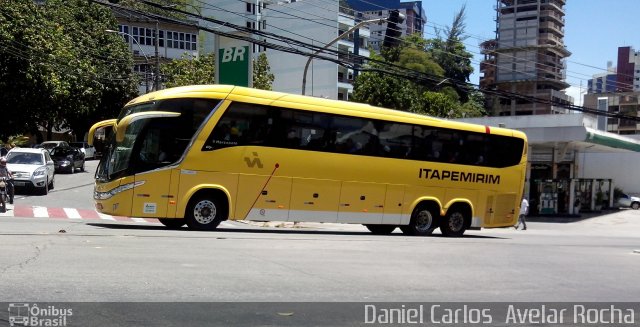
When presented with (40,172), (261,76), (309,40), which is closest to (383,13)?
(309,40)

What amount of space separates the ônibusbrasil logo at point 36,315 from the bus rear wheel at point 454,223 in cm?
1459

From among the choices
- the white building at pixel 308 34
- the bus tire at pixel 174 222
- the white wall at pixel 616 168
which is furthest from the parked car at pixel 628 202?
the bus tire at pixel 174 222

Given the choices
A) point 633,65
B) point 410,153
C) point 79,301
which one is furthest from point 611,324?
point 633,65

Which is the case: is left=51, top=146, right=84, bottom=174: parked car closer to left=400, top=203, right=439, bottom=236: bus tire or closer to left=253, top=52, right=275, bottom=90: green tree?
left=253, top=52, right=275, bottom=90: green tree

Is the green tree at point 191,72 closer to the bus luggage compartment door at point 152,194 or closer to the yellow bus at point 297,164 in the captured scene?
the yellow bus at point 297,164

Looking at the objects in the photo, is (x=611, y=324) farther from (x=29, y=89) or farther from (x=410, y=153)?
(x=29, y=89)

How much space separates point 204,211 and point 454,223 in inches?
327

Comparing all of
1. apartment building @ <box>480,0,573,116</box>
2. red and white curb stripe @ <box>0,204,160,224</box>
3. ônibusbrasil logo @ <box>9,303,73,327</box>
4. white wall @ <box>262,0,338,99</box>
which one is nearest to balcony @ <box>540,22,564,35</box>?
apartment building @ <box>480,0,573,116</box>

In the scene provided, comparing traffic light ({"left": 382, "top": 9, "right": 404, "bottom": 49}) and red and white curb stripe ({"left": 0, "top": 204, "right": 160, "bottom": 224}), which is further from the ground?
traffic light ({"left": 382, "top": 9, "right": 404, "bottom": 49})

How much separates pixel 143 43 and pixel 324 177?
68535 mm

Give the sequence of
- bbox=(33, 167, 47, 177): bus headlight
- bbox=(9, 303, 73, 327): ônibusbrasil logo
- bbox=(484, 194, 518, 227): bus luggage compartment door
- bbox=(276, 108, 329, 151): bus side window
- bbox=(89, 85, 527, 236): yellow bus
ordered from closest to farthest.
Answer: bbox=(9, 303, 73, 327): ônibusbrasil logo
bbox=(89, 85, 527, 236): yellow bus
bbox=(276, 108, 329, 151): bus side window
bbox=(484, 194, 518, 227): bus luggage compartment door
bbox=(33, 167, 47, 177): bus headlight

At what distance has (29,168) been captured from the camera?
25516mm

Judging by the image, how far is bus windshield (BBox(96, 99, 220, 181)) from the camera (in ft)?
48.6

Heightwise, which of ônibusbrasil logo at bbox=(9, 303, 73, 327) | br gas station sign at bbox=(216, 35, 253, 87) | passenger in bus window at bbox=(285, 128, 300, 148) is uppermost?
br gas station sign at bbox=(216, 35, 253, 87)
